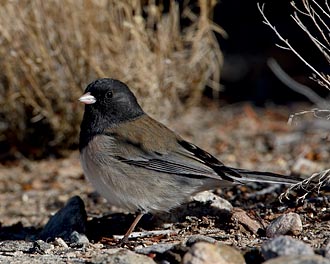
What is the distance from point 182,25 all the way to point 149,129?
10.1 ft

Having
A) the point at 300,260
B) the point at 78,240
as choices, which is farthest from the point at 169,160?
the point at 300,260

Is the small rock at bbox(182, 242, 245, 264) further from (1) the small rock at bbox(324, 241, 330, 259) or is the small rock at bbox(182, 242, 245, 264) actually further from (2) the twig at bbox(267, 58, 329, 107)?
(2) the twig at bbox(267, 58, 329, 107)

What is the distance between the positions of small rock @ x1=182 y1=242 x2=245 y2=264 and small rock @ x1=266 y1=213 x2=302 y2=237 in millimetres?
573

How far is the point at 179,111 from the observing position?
641 centimetres

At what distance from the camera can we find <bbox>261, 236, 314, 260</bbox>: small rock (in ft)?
9.42

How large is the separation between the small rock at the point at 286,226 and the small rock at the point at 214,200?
600 mm

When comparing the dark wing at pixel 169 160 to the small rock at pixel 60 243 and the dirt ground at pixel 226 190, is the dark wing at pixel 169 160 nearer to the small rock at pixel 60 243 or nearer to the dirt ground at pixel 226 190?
the dirt ground at pixel 226 190

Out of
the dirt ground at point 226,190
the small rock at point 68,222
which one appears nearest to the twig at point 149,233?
the dirt ground at point 226,190

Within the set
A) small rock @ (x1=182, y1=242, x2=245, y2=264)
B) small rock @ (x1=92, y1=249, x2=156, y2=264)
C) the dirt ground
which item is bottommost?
the dirt ground

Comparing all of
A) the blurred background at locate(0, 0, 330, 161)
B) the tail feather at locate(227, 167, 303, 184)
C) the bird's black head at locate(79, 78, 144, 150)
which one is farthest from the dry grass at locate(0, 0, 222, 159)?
the tail feather at locate(227, 167, 303, 184)

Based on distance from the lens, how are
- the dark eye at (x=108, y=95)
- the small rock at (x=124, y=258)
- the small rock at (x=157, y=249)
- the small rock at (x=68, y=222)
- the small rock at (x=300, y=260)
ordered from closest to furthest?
1. the small rock at (x=300, y=260)
2. the small rock at (x=124, y=258)
3. the small rock at (x=157, y=249)
4. the small rock at (x=68, y=222)
5. the dark eye at (x=108, y=95)

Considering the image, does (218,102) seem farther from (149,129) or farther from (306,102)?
(149,129)

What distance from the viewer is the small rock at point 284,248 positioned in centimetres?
287

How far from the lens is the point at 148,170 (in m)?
4.02
